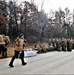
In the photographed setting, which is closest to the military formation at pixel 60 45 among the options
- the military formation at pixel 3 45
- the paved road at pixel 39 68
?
the military formation at pixel 3 45

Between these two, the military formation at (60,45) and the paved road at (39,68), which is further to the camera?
the military formation at (60,45)

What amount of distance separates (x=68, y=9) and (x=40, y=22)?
27.2 m

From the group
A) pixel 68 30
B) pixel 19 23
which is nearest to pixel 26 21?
pixel 19 23

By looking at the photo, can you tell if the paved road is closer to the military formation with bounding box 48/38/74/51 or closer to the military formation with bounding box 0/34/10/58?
the military formation with bounding box 0/34/10/58

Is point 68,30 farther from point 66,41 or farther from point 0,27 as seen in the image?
point 66,41

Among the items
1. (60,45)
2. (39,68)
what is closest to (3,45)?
(39,68)

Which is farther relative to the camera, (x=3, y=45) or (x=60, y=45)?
(x=60, y=45)

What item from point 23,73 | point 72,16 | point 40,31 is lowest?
point 23,73

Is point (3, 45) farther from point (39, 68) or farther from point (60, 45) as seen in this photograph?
point (60, 45)

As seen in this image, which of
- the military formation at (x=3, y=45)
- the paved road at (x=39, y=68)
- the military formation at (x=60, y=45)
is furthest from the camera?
the military formation at (x=60, y=45)

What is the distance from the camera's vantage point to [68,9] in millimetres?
82000

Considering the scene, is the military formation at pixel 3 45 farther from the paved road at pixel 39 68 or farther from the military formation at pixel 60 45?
the military formation at pixel 60 45

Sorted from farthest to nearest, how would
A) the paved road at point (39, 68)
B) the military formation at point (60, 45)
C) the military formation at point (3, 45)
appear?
1. the military formation at point (60, 45)
2. the military formation at point (3, 45)
3. the paved road at point (39, 68)

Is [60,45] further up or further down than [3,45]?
further down
